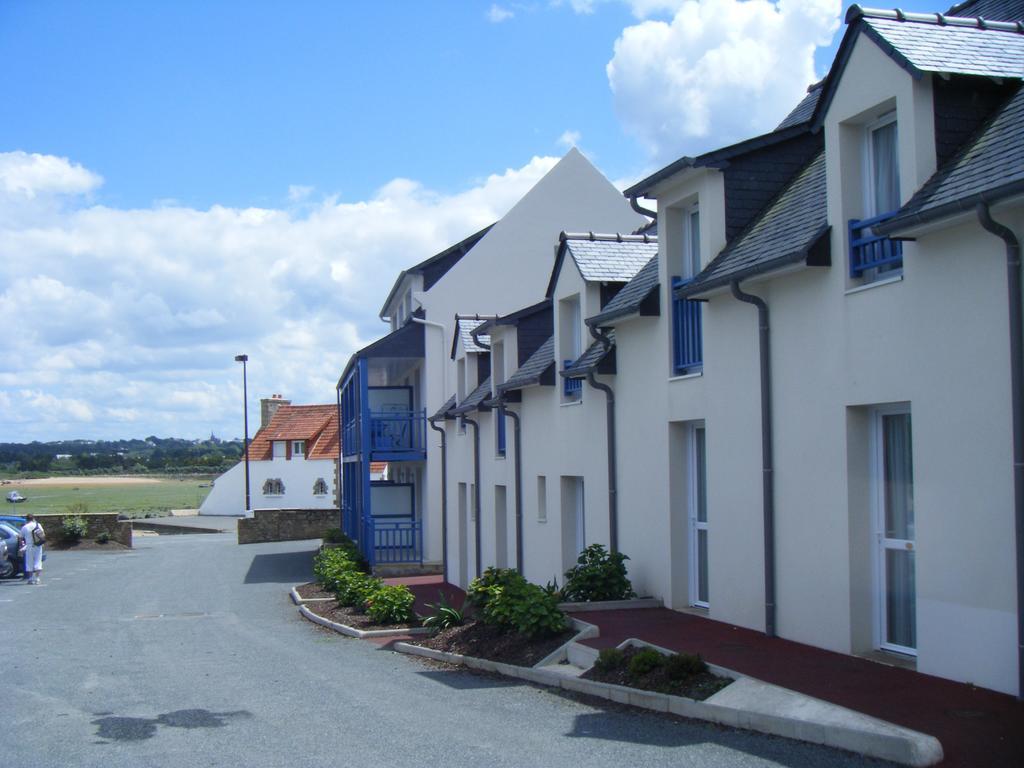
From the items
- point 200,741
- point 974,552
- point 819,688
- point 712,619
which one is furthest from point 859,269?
point 200,741

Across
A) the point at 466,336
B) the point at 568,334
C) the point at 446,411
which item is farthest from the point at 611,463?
the point at 446,411

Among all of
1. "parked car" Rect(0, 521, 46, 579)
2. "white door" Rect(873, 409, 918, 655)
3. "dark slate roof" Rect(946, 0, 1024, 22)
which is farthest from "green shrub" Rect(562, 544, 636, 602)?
"parked car" Rect(0, 521, 46, 579)

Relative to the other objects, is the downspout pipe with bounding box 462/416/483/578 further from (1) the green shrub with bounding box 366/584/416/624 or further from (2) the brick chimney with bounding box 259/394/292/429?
(2) the brick chimney with bounding box 259/394/292/429

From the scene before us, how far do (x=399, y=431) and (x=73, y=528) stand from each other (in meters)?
19.4

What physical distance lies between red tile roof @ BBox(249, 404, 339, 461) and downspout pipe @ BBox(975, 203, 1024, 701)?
56396 mm

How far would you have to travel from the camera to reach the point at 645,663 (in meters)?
9.63

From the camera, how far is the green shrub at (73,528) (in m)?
41.7

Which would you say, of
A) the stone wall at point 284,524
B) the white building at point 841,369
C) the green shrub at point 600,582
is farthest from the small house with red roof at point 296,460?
the green shrub at point 600,582

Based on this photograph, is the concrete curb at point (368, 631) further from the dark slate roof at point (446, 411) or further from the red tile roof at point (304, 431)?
the red tile roof at point (304, 431)

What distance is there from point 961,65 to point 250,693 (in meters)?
9.20

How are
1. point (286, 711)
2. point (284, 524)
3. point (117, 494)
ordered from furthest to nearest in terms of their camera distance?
point (117, 494), point (284, 524), point (286, 711)

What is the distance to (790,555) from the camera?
1063 cm

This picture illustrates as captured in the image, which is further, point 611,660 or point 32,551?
point 32,551

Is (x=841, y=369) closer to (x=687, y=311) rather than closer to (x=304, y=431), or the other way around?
(x=687, y=311)
